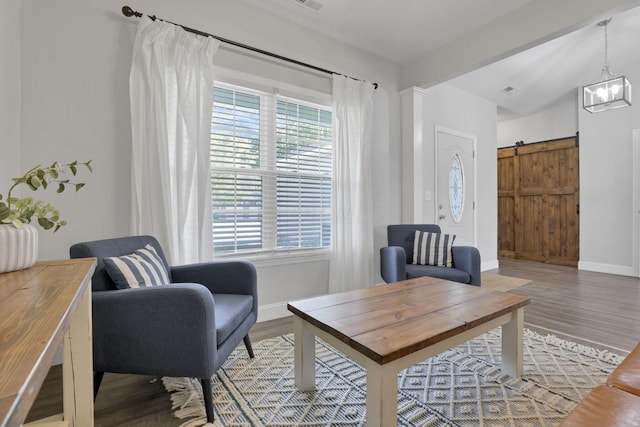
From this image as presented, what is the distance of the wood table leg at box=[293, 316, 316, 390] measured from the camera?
1634mm

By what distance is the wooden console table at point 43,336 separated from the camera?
0.40 metres

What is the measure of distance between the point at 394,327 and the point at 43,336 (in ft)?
3.94

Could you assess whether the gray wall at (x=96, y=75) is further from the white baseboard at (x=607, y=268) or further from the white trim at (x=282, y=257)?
the white baseboard at (x=607, y=268)

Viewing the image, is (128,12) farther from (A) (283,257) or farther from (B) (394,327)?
(B) (394,327)

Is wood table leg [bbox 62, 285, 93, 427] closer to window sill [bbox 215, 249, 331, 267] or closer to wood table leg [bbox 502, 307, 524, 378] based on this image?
window sill [bbox 215, 249, 331, 267]

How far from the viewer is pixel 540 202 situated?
18.4 ft

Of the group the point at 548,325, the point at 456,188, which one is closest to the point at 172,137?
the point at 548,325

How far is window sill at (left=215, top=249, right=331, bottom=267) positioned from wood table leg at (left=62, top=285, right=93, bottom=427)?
1472 mm

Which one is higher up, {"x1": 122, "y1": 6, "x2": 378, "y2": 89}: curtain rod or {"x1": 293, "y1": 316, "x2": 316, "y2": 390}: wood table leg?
{"x1": 122, "y1": 6, "x2": 378, "y2": 89}: curtain rod

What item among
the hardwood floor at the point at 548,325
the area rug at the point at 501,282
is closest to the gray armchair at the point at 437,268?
the hardwood floor at the point at 548,325

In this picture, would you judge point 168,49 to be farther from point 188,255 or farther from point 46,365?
point 46,365

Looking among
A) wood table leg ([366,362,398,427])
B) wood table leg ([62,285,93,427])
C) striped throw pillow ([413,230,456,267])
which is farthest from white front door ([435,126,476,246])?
wood table leg ([62,285,93,427])

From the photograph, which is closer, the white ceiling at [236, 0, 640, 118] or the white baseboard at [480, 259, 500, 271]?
the white ceiling at [236, 0, 640, 118]

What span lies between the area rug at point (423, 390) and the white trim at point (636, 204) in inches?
131
